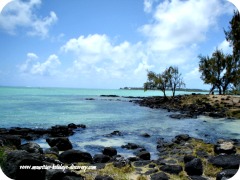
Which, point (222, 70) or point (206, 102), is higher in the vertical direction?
point (222, 70)

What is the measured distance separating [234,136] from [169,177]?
13098 mm

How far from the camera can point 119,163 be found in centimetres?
1205

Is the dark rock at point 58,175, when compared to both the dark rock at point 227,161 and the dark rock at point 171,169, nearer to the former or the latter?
Result: the dark rock at point 171,169

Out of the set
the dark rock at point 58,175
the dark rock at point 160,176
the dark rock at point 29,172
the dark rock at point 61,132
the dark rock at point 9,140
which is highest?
the dark rock at point 29,172

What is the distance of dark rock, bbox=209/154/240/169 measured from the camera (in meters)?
11.3

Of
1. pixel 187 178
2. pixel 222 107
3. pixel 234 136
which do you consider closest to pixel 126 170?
pixel 187 178

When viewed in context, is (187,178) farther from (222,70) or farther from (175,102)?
(222,70)

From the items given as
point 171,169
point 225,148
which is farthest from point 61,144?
point 225,148

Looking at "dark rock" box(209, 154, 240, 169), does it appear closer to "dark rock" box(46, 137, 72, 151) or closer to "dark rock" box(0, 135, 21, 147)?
"dark rock" box(46, 137, 72, 151)

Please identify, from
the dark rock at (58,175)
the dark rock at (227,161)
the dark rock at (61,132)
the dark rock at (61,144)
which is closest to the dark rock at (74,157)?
the dark rock at (61,144)

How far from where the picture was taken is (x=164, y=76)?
204 ft

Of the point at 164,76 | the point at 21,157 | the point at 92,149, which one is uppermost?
the point at 164,76

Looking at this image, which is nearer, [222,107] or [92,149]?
[92,149]

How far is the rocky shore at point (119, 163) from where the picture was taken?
27.8ft
